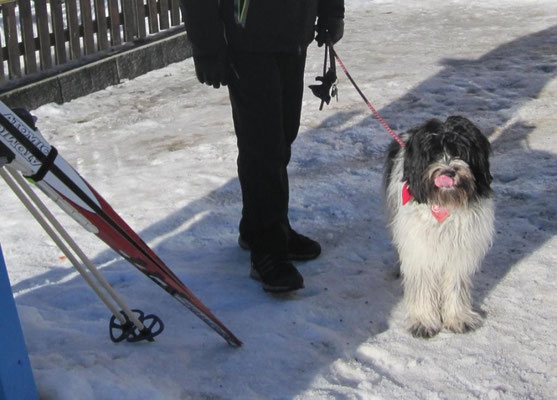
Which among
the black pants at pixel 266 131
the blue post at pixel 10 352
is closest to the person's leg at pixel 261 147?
the black pants at pixel 266 131

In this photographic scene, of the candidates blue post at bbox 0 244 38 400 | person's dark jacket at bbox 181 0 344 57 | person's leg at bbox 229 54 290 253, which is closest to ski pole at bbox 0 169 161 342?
blue post at bbox 0 244 38 400

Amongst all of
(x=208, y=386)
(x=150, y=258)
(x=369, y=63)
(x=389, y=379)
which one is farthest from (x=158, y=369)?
(x=369, y=63)

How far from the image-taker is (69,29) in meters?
7.70

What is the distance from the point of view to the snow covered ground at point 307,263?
3.36 metres

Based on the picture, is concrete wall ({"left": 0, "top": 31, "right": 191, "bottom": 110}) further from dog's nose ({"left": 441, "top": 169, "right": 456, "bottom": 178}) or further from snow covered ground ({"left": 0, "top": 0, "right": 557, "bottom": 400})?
dog's nose ({"left": 441, "top": 169, "right": 456, "bottom": 178})

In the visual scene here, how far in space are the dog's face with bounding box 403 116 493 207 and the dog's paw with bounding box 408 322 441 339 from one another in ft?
2.11

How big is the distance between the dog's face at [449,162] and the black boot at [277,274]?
0.92m

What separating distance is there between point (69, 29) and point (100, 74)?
1.73ft

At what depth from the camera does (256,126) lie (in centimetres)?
391

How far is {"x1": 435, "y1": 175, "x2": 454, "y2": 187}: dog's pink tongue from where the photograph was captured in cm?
329

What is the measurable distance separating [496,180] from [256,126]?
222 centimetres

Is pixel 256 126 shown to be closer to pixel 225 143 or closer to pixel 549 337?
pixel 549 337

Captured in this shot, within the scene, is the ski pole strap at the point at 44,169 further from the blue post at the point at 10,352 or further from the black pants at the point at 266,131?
the black pants at the point at 266,131

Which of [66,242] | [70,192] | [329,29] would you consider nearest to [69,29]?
[329,29]
